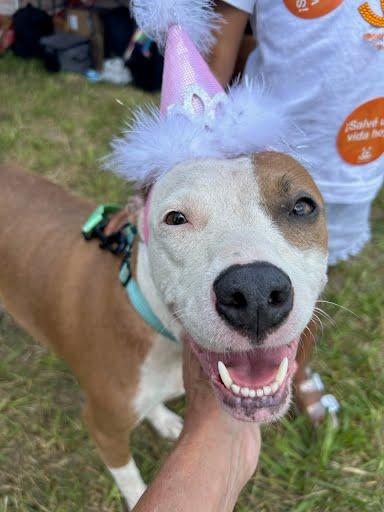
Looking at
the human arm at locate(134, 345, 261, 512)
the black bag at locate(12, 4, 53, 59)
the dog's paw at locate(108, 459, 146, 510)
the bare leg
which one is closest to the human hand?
the human arm at locate(134, 345, 261, 512)

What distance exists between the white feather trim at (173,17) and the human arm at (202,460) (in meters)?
1.00

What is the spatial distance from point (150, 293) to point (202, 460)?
55 centimetres

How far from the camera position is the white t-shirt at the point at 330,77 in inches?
70.8

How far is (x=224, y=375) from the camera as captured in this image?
1303 mm

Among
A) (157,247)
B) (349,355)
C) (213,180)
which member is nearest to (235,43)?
(213,180)

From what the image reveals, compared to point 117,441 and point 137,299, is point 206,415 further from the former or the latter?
point 117,441

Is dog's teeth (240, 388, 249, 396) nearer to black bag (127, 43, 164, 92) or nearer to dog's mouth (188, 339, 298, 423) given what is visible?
dog's mouth (188, 339, 298, 423)

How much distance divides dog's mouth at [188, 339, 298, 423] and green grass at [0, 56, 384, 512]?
3.82 ft

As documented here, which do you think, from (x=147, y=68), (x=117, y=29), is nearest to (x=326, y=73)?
(x=147, y=68)

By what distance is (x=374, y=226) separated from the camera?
143 inches

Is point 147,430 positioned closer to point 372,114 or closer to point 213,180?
point 213,180

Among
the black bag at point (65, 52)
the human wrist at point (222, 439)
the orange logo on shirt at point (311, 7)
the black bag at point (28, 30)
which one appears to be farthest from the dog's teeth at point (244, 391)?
the black bag at point (28, 30)

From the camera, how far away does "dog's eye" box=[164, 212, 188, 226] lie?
1.40m

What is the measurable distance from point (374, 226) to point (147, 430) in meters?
2.21
